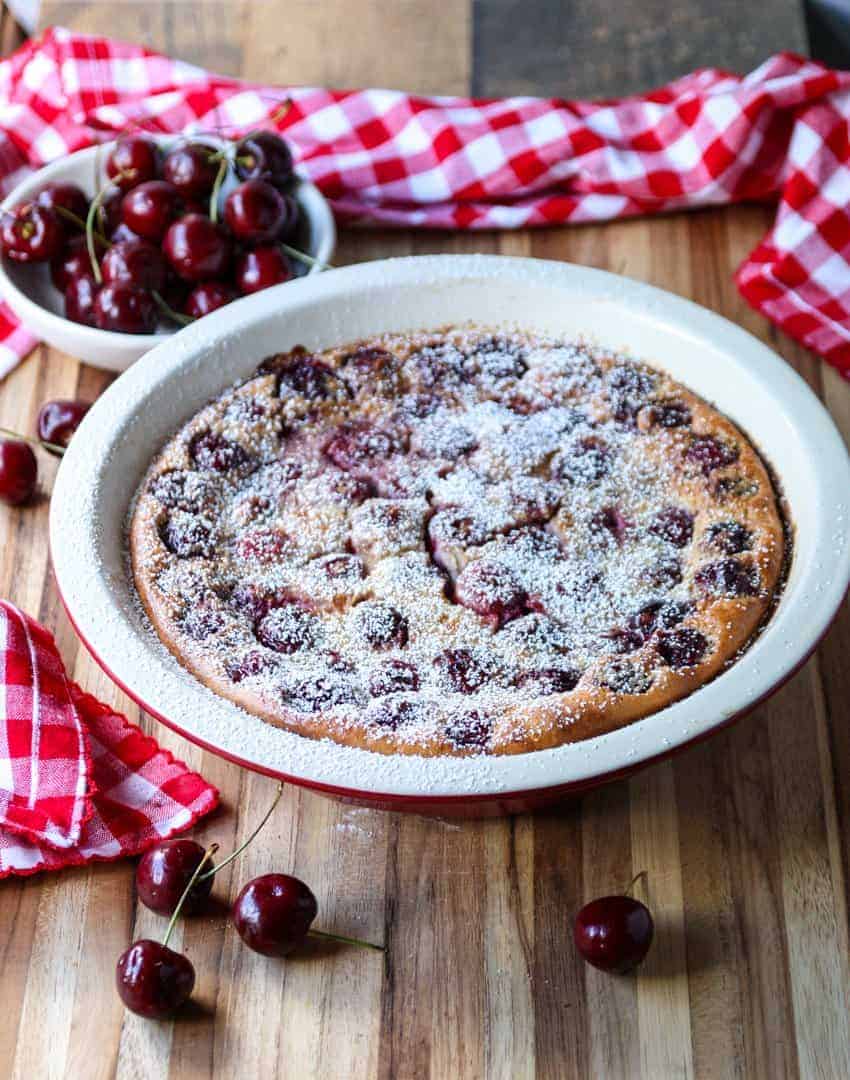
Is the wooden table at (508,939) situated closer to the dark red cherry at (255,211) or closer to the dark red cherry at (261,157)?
the dark red cherry at (255,211)

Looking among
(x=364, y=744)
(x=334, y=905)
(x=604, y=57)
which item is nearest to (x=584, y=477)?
(x=364, y=744)

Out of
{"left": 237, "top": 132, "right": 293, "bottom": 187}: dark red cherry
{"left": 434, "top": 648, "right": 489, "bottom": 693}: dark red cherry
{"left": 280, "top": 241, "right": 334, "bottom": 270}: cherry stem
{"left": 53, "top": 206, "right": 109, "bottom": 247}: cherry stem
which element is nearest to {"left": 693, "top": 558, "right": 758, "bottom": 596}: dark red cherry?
{"left": 434, "top": 648, "right": 489, "bottom": 693}: dark red cherry

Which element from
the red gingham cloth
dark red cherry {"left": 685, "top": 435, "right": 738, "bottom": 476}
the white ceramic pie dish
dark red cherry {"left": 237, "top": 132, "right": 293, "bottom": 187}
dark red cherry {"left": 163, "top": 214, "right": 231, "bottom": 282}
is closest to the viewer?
the white ceramic pie dish

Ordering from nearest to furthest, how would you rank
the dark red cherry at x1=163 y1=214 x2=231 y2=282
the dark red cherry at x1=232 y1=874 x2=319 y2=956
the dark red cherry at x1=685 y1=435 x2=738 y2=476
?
the dark red cherry at x1=232 y1=874 x2=319 y2=956
the dark red cherry at x1=685 y1=435 x2=738 y2=476
the dark red cherry at x1=163 y1=214 x2=231 y2=282

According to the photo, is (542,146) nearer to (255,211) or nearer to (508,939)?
(255,211)

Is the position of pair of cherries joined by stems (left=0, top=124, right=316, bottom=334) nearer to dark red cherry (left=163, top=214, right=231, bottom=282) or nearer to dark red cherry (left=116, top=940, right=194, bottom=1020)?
dark red cherry (left=163, top=214, right=231, bottom=282)

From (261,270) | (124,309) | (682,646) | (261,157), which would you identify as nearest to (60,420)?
(124,309)

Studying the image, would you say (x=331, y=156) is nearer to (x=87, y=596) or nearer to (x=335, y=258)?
(x=335, y=258)
